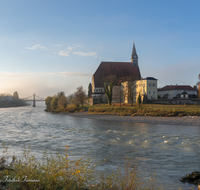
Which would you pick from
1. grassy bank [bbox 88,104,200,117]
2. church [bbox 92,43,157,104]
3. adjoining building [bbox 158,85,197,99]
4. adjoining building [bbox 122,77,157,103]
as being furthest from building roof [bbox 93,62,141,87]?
grassy bank [bbox 88,104,200,117]

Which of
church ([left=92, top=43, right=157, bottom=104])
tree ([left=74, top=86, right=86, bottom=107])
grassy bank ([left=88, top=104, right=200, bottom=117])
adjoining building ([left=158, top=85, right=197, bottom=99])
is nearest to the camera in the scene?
grassy bank ([left=88, top=104, right=200, bottom=117])

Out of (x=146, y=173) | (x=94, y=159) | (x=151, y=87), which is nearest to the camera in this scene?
(x=146, y=173)

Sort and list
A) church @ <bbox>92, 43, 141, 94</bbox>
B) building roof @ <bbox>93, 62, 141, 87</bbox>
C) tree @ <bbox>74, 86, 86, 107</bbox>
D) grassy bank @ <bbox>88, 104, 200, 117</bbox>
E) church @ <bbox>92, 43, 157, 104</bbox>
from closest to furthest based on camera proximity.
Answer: grassy bank @ <bbox>88, 104, 200, 117</bbox> → tree @ <bbox>74, 86, 86, 107</bbox> → church @ <bbox>92, 43, 157, 104</bbox> → church @ <bbox>92, 43, 141, 94</bbox> → building roof @ <bbox>93, 62, 141, 87</bbox>

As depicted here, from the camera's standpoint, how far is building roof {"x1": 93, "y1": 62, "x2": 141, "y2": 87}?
258 ft

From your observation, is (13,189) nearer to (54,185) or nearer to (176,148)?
(54,185)

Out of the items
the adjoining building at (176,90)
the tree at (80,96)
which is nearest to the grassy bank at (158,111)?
the tree at (80,96)

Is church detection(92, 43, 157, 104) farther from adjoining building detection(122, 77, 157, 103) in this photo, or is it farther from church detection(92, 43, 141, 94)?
adjoining building detection(122, 77, 157, 103)

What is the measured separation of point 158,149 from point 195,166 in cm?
373

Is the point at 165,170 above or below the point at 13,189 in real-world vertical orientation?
below

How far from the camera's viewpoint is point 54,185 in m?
5.28

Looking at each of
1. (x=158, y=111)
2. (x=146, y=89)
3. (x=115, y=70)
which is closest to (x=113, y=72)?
(x=115, y=70)

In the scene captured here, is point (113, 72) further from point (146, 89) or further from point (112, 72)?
point (146, 89)

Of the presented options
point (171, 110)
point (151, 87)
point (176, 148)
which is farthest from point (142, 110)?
point (176, 148)

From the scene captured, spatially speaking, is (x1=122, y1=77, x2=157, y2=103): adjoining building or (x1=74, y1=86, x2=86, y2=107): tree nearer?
(x1=122, y1=77, x2=157, y2=103): adjoining building
